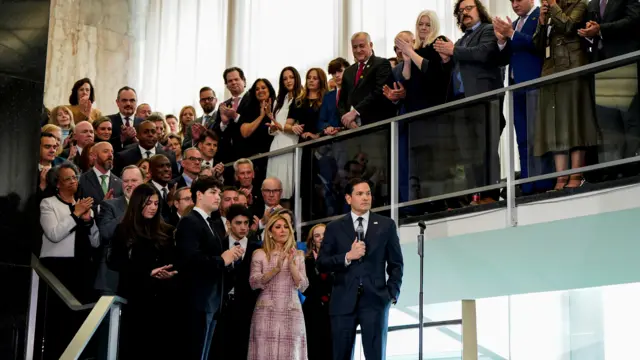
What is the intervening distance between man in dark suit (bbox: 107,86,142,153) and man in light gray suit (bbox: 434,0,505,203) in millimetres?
3551

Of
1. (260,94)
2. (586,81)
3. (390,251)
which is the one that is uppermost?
(260,94)

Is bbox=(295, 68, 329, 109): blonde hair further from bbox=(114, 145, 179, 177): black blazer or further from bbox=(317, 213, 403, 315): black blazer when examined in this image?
bbox=(317, 213, 403, 315): black blazer

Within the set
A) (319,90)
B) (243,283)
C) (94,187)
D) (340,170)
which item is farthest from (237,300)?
(319,90)

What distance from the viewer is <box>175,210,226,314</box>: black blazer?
7.36m

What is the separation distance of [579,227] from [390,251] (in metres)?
1.41

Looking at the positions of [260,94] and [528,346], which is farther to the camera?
[528,346]

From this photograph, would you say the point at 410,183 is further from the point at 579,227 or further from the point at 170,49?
the point at 170,49

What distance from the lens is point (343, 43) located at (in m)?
13.8

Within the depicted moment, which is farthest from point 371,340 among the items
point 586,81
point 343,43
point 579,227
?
Result: point 343,43

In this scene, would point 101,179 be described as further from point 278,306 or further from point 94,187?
point 278,306

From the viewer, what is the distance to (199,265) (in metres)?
7.38

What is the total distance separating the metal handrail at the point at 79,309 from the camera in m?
6.17

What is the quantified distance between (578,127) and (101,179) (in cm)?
400

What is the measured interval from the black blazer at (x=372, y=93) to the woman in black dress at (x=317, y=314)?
1.57 metres
